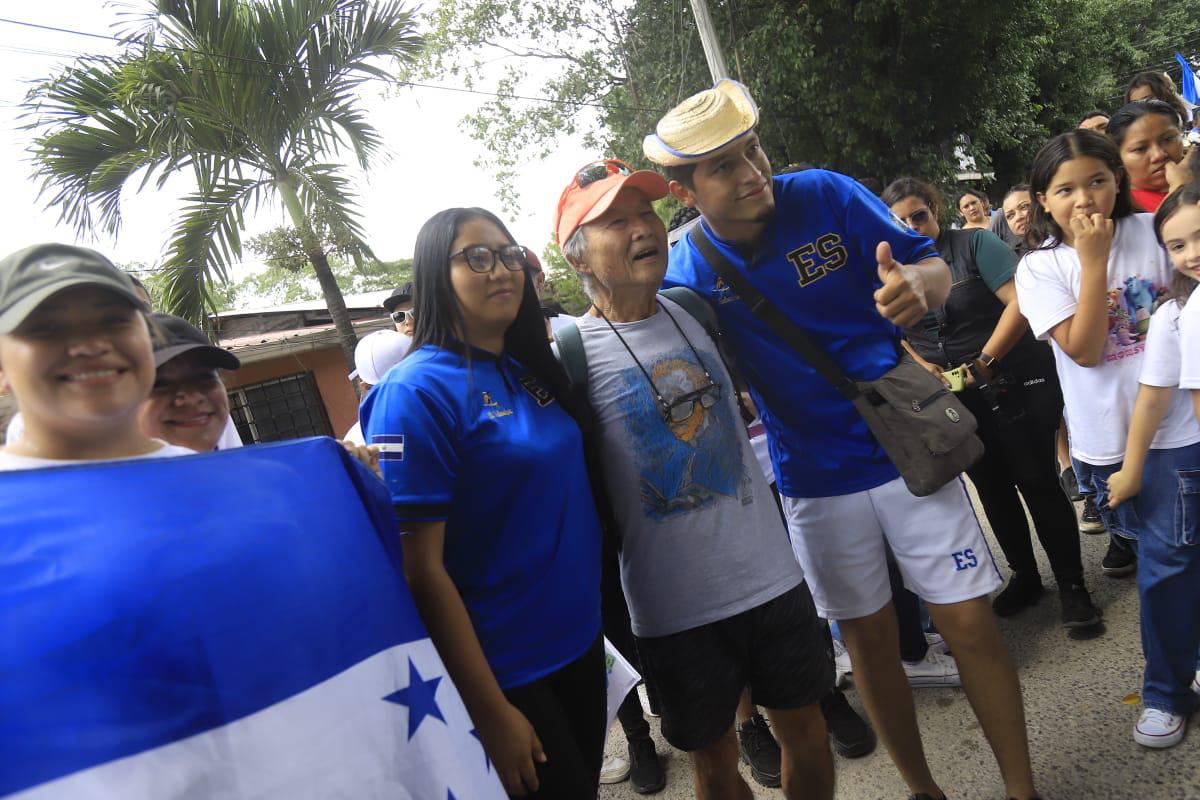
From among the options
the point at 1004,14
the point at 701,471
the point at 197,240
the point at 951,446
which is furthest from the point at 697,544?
the point at 1004,14

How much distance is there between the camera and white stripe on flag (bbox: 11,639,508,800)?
949 mm

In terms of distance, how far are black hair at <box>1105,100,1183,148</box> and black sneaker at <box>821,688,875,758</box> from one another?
2.66 metres

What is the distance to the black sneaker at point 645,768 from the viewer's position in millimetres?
2893

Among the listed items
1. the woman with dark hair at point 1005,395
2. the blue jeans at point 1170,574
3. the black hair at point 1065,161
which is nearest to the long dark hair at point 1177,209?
the black hair at point 1065,161

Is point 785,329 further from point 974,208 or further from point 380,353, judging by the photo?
point 974,208

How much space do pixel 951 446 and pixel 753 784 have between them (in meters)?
1.55

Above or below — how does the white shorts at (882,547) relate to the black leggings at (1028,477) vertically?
above

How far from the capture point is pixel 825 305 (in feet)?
7.39

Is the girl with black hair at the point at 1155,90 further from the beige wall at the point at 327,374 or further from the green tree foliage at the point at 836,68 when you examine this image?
the beige wall at the point at 327,374

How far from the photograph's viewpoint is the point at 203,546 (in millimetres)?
1070

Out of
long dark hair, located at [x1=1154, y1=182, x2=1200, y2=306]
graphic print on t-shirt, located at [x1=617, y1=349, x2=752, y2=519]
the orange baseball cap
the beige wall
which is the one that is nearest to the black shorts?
graphic print on t-shirt, located at [x1=617, y1=349, x2=752, y2=519]

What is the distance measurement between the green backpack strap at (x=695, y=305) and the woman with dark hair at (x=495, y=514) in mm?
543

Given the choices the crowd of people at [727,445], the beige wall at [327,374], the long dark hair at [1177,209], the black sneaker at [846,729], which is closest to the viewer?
the crowd of people at [727,445]

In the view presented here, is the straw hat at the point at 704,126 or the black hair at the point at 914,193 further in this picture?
the black hair at the point at 914,193
